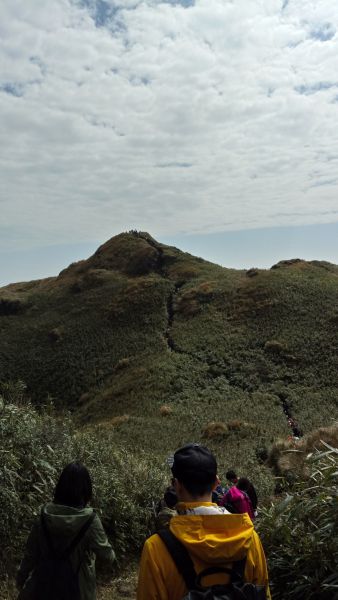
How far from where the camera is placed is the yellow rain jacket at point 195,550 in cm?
209

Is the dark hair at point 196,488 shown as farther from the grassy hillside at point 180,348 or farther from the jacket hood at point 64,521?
the grassy hillside at point 180,348

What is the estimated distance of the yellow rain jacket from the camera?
6.86ft

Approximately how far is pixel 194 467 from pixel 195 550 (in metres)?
0.37

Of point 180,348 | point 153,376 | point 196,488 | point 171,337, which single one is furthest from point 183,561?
point 171,337

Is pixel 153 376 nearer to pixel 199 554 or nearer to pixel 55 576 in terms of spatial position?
pixel 55 576

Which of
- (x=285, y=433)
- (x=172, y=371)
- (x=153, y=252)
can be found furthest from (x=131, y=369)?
(x=153, y=252)

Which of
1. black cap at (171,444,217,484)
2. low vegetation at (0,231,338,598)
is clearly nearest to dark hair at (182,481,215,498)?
black cap at (171,444,217,484)

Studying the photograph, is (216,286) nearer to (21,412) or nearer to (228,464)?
(228,464)

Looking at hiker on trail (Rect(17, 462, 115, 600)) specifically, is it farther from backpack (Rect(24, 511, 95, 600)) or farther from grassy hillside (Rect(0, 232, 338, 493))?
grassy hillside (Rect(0, 232, 338, 493))

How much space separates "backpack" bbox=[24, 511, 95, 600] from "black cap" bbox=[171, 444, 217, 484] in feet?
4.47

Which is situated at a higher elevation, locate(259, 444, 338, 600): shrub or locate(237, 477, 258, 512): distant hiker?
locate(259, 444, 338, 600): shrub

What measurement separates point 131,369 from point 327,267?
1176 inches

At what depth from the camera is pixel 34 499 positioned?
6.10 metres

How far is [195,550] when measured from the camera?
2080 mm
